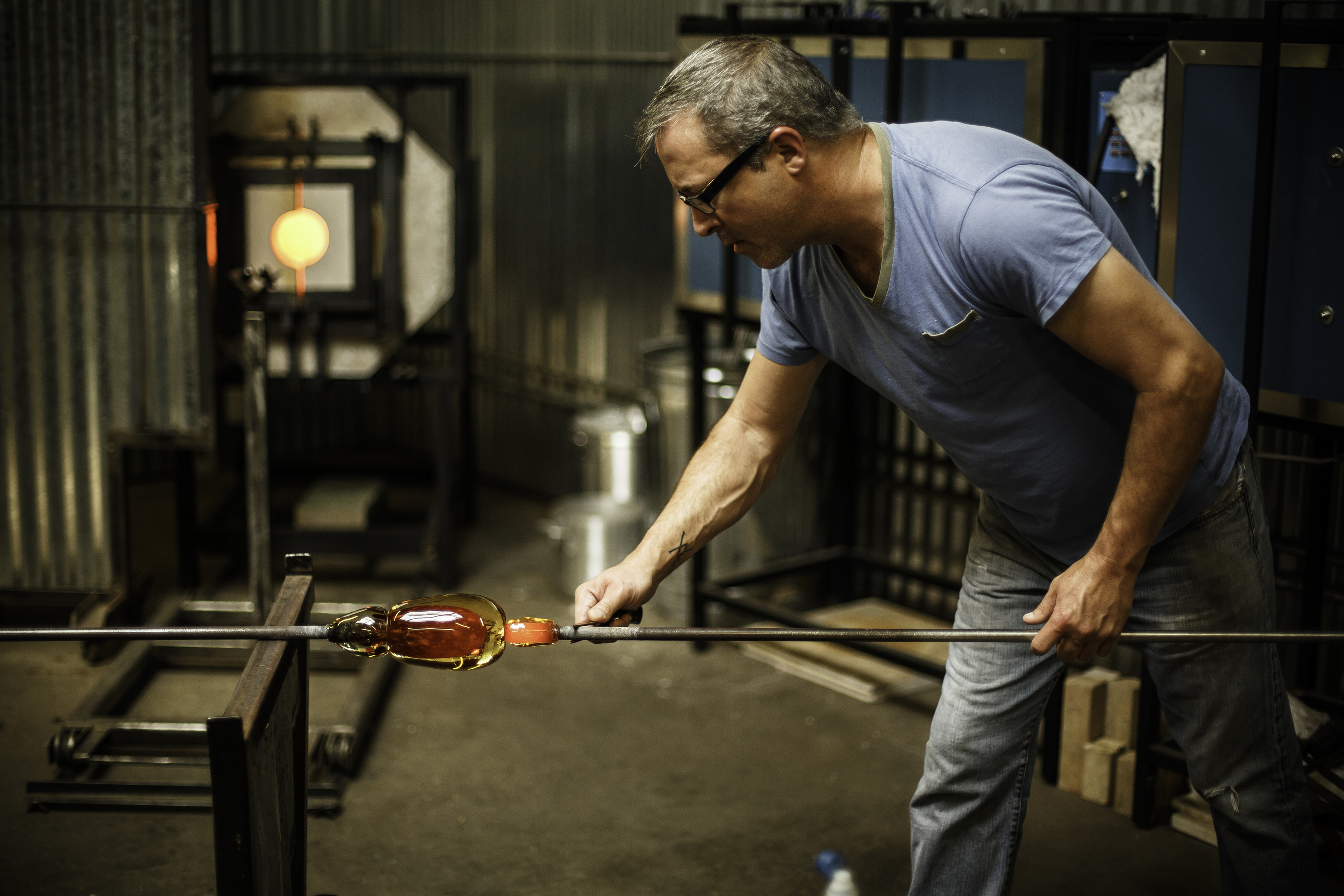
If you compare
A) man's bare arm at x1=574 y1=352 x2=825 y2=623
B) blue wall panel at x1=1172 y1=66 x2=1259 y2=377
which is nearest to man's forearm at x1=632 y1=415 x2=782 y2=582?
man's bare arm at x1=574 y1=352 x2=825 y2=623

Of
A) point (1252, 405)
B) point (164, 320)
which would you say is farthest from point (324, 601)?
point (1252, 405)

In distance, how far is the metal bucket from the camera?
188 inches

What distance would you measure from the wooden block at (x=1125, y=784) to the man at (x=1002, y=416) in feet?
3.57

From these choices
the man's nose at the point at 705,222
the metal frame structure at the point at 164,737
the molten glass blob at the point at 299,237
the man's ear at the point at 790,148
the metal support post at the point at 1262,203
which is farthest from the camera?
the molten glass blob at the point at 299,237

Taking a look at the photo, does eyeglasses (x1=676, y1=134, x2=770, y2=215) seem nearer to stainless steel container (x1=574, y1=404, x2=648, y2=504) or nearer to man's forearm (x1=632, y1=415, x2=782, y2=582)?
man's forearm (x1=632, y1=415, x2=782, y2=582)

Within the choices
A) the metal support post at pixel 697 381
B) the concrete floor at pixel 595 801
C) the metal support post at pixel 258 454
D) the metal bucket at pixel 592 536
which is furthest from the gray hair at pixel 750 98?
the metal bucket at pixel 592 536

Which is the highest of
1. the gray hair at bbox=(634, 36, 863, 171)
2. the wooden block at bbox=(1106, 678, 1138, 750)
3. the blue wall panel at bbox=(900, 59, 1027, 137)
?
the blue wall panel at bbox=(900, 59, 1027, 137)

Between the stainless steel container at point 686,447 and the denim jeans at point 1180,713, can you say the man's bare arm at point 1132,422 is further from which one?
the stainless steel container at point 686,447

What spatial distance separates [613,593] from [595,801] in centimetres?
145

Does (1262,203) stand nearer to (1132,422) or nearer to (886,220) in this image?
(1132,422)

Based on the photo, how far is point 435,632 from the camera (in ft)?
6.48

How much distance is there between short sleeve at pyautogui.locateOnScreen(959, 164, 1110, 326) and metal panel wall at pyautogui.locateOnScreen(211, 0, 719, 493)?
12.4 feet

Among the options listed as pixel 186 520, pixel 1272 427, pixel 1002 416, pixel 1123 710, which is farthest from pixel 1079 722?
pixel 186 520

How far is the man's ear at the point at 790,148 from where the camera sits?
1819 millimetres
